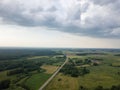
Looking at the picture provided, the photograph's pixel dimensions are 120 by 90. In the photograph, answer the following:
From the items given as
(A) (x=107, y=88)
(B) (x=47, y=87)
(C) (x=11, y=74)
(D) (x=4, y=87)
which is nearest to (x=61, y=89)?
(B) (x=47, y=87)

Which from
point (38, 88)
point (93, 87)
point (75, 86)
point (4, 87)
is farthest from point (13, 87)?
point (93, 87)

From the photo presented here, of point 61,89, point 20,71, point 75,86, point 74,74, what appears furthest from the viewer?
point 20,71

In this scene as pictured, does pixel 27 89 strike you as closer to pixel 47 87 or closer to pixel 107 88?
pixel 47 87

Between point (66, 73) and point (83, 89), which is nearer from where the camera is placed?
point (83, 89)

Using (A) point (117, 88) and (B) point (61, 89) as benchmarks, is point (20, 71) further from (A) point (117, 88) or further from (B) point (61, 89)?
(A) point (117, 88)

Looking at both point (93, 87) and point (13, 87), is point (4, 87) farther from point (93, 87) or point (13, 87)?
point (93, 87)

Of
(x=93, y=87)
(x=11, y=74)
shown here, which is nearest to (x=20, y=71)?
(x=11, y=74)

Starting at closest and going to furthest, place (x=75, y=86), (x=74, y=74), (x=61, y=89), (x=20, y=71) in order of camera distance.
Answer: (x=61, y=89) < (x=75, y=86) < (x=74, y=74) < (x=20, y=71)
